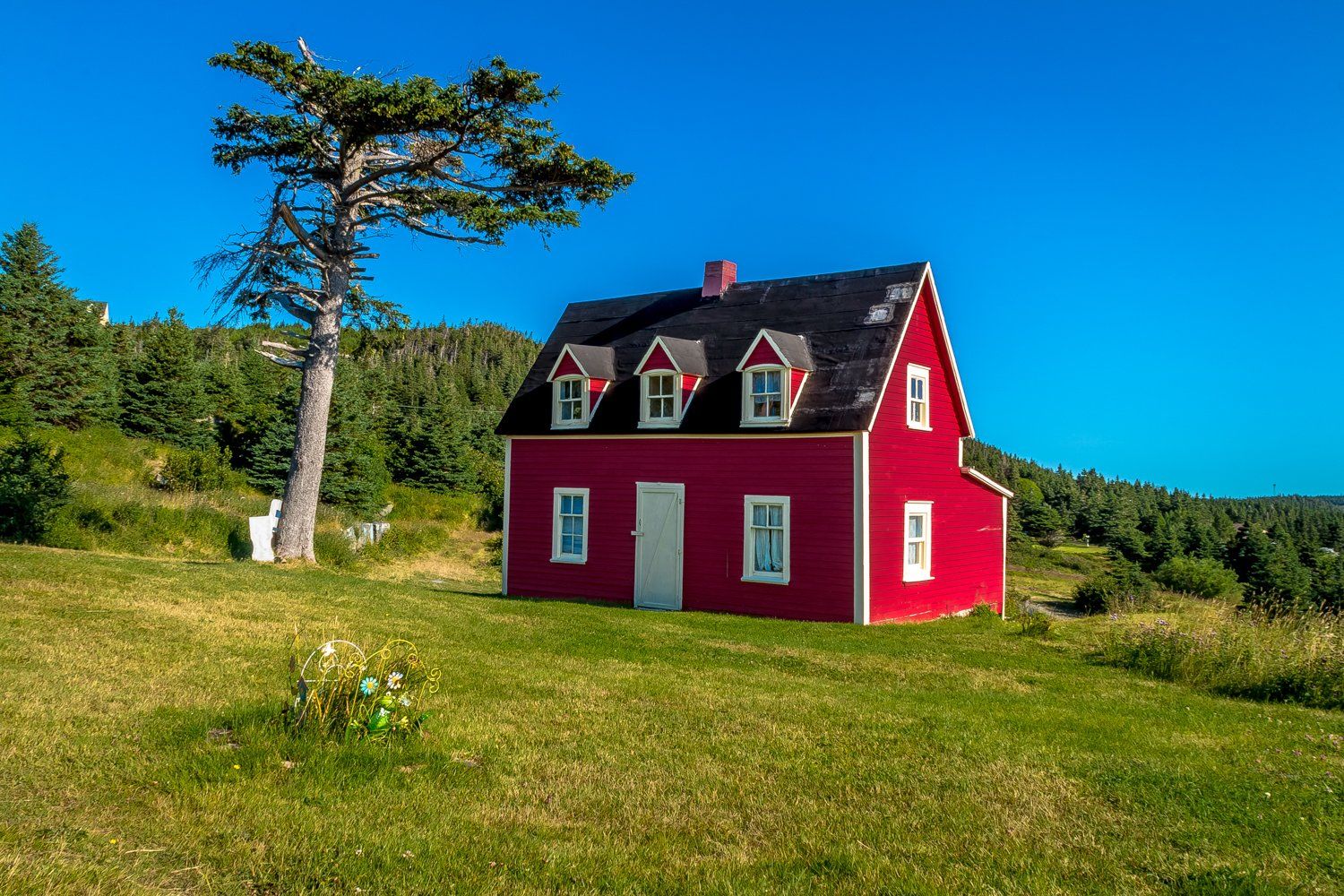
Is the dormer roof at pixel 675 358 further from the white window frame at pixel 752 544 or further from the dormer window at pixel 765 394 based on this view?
the white window frame at pixel 752 544

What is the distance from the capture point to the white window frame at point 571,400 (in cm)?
2159

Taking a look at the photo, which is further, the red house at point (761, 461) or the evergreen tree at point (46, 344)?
the evergreen tree at point (46, 344)

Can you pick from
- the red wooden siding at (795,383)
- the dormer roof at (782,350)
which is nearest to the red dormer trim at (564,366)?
the dormer roof at (782,350)

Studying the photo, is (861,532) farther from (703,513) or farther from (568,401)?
(568,401)

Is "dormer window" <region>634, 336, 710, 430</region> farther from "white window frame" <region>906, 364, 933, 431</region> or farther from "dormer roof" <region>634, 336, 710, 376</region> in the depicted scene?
"white window frame" <region>906, 364, 933, 431</region>

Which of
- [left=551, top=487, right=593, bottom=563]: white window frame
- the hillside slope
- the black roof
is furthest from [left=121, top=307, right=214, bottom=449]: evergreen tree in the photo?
[left=551, top=487, right=593, bottom=563]: white window frame

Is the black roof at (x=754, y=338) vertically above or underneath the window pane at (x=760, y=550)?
above

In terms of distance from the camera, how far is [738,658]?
1252 cm

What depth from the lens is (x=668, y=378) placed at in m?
20.8

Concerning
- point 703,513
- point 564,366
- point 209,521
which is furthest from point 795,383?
point 209,521

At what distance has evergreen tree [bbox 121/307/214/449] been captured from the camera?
43.4 meters

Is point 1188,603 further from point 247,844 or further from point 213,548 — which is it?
point 213,548

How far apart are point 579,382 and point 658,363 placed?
8.65 ft

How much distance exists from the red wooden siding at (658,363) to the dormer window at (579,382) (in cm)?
160
